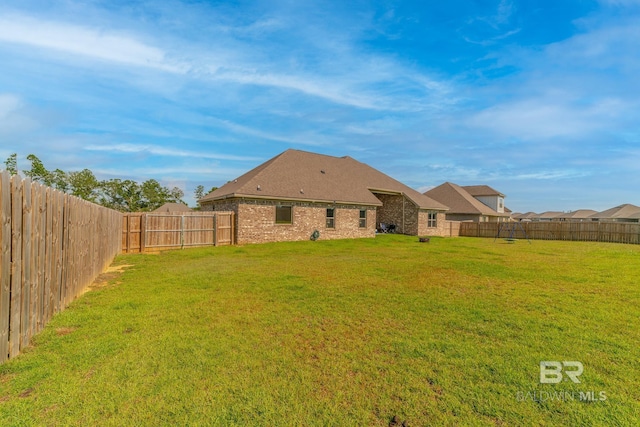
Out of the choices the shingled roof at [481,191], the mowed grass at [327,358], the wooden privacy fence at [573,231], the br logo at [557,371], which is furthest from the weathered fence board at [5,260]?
the shingled roof at [481,191]

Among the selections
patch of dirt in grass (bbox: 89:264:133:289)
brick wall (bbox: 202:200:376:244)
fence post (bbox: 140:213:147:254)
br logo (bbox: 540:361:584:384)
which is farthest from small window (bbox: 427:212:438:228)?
br logo (bbox: 540:361:584:384)

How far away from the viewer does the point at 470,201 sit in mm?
34844

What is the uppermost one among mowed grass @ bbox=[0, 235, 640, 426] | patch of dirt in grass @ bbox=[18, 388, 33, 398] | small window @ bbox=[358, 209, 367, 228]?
small window @ bbox=[358, 209, 367, 228]

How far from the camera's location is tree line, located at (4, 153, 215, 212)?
46069mm

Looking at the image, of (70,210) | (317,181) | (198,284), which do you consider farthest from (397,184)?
(70,210)

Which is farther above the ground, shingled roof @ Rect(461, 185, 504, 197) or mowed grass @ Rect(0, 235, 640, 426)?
shingled roof @ Rect(461, 185, 504, 197)

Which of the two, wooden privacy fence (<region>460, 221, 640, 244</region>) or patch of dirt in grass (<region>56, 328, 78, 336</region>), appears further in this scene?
wooden privacy fence (<region>460, 221, 640, 244</region>)

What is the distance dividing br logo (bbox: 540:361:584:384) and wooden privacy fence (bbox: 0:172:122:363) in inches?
232

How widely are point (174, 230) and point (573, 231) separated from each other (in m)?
30.8

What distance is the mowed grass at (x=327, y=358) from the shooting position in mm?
2561

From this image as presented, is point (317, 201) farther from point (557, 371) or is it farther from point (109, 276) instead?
point (557, 371)

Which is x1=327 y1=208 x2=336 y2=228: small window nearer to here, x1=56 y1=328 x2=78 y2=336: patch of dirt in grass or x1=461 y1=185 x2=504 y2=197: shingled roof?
x1=56 y1=328 x2=78 y2=336: patch of dirt in grass

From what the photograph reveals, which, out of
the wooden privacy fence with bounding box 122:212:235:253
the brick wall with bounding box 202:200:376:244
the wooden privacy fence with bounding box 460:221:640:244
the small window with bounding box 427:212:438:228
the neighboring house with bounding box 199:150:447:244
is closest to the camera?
the wooden privacy fence with bounding box 122:212:235:253

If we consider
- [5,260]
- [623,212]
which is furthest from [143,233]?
[623,212]
